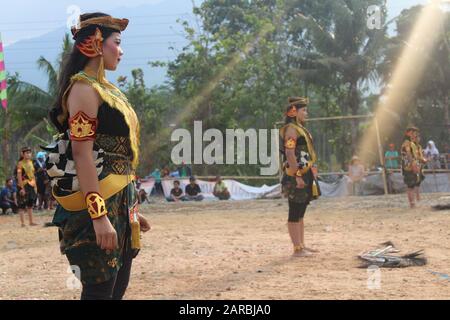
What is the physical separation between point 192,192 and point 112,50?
618 inches

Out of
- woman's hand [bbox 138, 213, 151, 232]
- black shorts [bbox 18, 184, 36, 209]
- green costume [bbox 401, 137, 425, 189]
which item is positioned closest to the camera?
woman's hand [bbox 138, 213, 151, 232]

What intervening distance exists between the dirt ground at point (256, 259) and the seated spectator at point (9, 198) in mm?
5073

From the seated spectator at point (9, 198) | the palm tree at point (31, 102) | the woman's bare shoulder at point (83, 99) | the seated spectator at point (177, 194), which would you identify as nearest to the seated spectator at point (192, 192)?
the seated spectator at point (177, 194)

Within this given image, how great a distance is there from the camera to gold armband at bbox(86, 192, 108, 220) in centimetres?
265

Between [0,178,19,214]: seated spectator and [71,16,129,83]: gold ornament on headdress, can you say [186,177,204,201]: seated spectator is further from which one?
[71,16,129,83]: gold ornament on headdress

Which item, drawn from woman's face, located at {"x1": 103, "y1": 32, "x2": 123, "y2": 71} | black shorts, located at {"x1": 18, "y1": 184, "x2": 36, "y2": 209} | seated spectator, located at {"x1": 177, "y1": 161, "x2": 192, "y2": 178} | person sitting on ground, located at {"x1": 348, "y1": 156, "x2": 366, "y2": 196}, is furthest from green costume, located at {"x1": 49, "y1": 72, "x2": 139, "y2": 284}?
seated spectator, located at {"x1": 177, "y1": 161, "x2": 192, "y2": 178}

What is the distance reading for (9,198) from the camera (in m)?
17.7

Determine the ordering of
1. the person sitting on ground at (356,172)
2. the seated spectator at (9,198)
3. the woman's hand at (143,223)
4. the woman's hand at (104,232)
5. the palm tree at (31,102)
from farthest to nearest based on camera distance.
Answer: the palm tree at (31,102) → the seated spectator at (9,198) → the person sitting on ground at (356,172) → the woman's hand at (143,223) → the woman's hand at (104,232)

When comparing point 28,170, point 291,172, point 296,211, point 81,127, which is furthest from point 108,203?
point 28,170

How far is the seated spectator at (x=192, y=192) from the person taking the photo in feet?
60.5

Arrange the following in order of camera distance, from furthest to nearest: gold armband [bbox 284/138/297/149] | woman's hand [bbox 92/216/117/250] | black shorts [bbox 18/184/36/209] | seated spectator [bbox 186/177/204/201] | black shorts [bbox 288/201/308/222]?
seated spectator [bbox 186/177/204/201]
black shorts [bbox 18/184/36/209]
black shorts [bbox 288/201/308/222]
gold armband [bbox 284/138/297/149]
woman's hand [bbox 92/216/117/250]

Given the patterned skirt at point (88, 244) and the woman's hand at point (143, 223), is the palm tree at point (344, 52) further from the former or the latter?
the patterned skirt at point (88, 244)

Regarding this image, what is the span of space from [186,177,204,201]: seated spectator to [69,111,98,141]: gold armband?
15.8 meters

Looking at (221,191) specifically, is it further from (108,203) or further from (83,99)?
(83,99)
